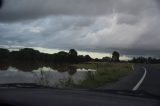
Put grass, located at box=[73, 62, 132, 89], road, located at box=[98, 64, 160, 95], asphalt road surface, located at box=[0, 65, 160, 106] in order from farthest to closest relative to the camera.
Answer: grass, located at box=[73, 62, 132, 89]
road, located at box=[98, 64, 160, 95]
asphalt road surface, located at box=[0, 65, 160, 106]

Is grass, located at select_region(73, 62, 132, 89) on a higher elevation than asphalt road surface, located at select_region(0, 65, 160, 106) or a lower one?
lower

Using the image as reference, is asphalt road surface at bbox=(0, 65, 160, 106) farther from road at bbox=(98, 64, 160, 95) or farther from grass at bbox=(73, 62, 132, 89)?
grass at bbox=(73, 62, 132, 89)

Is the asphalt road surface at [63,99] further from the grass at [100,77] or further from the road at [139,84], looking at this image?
the grass at [100,77]

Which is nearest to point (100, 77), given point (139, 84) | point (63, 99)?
point (139, 84)

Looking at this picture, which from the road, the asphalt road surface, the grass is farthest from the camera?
the grass

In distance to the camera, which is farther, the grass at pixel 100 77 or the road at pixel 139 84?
the grass at pixel 100 77

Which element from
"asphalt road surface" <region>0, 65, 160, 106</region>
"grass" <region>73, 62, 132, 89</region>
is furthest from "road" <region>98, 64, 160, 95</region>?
"asphalt road surface" <region>0, 65, 160, 106</region>

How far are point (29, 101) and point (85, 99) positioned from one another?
19.0 inches

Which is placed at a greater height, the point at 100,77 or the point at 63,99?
the point at 63,99

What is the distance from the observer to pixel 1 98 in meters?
3.25

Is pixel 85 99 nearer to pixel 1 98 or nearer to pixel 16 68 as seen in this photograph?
pixel 1 98

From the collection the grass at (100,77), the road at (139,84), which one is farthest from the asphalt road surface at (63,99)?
the grass at (100,77)

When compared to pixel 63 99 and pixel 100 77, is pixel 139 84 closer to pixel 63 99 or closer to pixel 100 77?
pixel 100 77

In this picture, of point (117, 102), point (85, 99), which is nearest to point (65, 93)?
point (85, 99)
